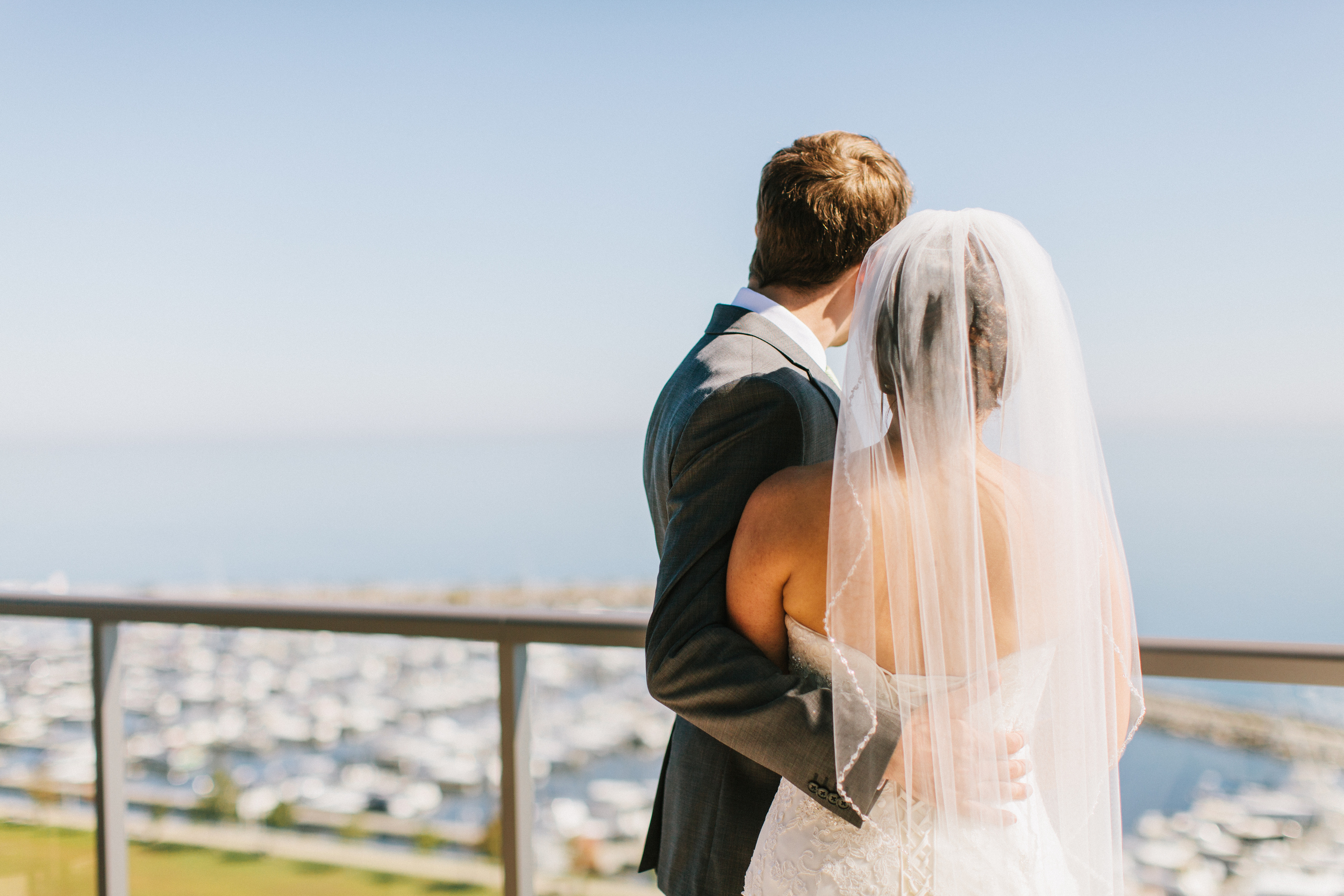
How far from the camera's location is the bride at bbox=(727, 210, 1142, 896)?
108 cm

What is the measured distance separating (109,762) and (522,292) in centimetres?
3756

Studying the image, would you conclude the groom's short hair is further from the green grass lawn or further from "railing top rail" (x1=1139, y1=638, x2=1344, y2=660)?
the green grass lawn

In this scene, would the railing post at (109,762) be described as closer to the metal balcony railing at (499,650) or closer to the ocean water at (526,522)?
the metal balcony railing at (499,650)

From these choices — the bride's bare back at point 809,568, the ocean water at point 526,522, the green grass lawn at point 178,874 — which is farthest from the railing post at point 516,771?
the bride's bare back at point 809,568

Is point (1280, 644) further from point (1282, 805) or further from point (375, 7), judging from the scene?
point (375, 7)

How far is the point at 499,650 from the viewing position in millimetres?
2021

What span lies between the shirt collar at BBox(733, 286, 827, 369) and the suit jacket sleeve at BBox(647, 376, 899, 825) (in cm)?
20

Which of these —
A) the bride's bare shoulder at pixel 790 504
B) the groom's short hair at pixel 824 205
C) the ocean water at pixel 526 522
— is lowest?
the ocean water at pixel 526 522

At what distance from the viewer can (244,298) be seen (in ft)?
134

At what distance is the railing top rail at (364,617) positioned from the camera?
1.89 metres

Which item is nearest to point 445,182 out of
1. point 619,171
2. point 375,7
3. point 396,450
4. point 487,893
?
point 619,171

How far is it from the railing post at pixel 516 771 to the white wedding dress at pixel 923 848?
37.3 inches

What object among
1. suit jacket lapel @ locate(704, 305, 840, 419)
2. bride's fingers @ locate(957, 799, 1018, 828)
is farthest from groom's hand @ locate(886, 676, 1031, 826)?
suit jacket lapel @ locate(704, 305, 840, 419)

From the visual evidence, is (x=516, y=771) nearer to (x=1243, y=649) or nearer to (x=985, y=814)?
(x=985, y=814)
